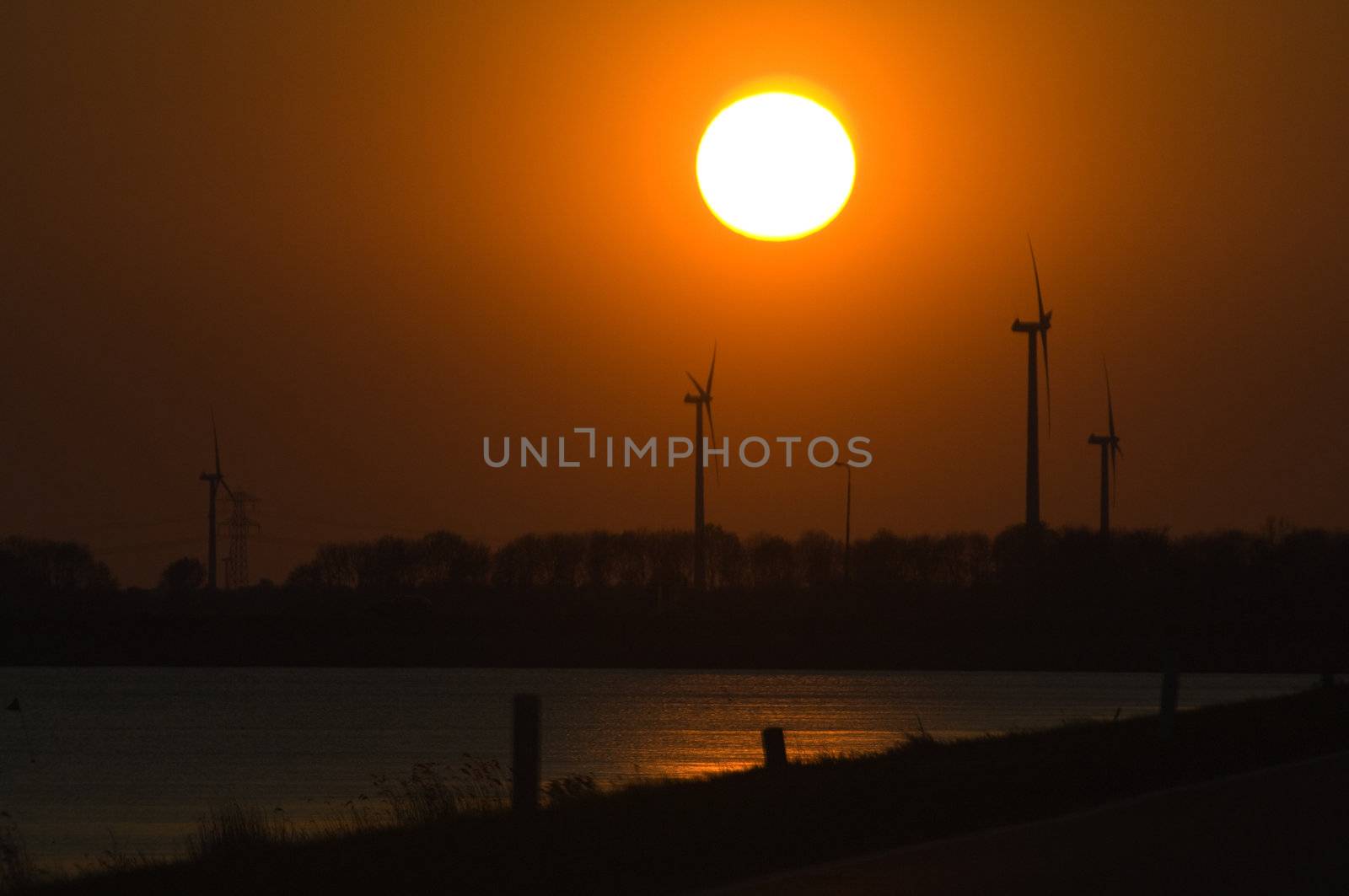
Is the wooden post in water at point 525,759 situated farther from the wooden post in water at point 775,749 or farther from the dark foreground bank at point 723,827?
the wooden post in water at point 775,749

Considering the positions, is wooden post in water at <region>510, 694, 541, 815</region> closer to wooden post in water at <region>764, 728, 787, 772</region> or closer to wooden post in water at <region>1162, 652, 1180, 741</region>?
wooden post in water at <region>764, 728, 787, 772</region>

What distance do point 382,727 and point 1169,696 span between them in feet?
107

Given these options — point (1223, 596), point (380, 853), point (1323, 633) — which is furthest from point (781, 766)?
point (1223, 596)

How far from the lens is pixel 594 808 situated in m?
19.2

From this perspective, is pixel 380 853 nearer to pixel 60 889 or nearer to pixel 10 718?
pixel 60 889

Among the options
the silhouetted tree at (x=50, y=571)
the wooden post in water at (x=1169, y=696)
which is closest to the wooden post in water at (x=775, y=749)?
the wooden post in water at (x=1169, y=696)

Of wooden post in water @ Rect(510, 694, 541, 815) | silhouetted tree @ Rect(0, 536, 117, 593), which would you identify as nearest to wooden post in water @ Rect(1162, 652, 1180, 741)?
wooden post in water @ Rect(510, 694, 541, 815)

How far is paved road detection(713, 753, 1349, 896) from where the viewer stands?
1334 cm

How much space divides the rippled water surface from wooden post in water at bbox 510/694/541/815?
881 centimetres

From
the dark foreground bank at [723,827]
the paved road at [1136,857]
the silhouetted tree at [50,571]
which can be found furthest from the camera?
the silhouetted tree at [50,571]

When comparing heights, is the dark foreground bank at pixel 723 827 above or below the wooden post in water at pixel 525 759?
below

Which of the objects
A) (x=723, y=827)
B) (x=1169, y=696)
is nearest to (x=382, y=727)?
(x=1169, y=696)

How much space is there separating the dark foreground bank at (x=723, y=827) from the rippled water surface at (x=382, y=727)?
24.9 feet

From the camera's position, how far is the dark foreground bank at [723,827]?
14391 mm
